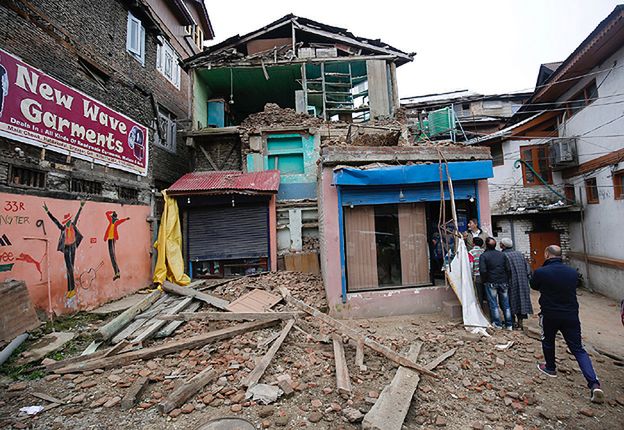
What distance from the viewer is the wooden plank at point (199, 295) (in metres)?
7.11

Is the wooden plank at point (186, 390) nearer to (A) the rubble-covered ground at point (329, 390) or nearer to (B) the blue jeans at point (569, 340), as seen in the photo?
(A) the rubble-covered ground at point (329, 390)

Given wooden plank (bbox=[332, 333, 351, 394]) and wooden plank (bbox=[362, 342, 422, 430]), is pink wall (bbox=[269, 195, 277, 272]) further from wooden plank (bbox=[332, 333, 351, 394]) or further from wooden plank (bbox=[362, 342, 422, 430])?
wooden plank (bbox=[362, 342, 422, 430])

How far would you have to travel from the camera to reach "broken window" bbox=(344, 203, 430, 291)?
6.86 metres

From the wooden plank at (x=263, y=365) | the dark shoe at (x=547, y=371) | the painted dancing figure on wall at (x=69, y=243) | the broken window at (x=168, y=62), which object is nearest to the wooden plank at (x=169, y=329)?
the wooden plank at (x=263, y=365)

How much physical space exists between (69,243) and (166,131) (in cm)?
783

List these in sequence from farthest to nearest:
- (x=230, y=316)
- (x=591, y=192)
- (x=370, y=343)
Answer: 1. (x=591, y=192)
2. (x=230, y=316)
3. (x=370, y=343)

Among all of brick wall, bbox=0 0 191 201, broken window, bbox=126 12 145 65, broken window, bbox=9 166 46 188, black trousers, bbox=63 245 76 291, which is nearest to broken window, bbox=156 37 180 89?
brick wall, bbox=0 0 191 201

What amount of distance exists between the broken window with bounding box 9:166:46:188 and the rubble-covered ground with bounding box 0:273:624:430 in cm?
411

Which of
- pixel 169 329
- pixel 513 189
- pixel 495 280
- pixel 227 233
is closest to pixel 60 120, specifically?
pixel 227 233

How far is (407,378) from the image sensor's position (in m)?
3.91

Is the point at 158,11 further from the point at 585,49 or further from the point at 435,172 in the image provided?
the point at 585,49

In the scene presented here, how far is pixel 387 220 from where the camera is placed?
703 cm

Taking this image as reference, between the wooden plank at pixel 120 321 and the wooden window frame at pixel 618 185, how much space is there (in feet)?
55.0

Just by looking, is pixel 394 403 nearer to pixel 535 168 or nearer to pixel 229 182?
pixel 229 182
